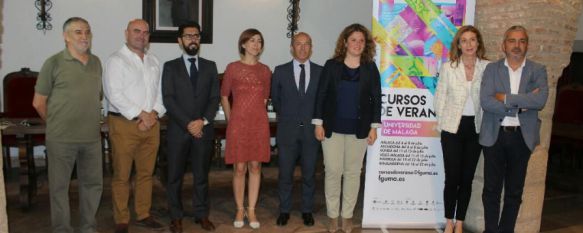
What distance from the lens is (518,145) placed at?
3.76m

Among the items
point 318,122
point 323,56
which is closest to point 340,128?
point 318,122

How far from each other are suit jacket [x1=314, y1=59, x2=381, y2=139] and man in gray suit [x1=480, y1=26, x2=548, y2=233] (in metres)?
0.79

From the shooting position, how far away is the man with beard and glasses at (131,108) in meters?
3.94

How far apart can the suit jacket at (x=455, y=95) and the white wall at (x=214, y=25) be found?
375 centimetres

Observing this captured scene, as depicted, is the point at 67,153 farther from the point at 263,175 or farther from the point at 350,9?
the point at 350,9

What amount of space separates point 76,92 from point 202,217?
1426 mm

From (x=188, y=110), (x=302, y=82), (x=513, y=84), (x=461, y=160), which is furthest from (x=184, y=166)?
(x=513, y=84)

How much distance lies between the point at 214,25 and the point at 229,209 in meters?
2.99

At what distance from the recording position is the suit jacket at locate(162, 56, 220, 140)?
4.07 metres

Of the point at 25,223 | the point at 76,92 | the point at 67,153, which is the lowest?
the point at 25,223

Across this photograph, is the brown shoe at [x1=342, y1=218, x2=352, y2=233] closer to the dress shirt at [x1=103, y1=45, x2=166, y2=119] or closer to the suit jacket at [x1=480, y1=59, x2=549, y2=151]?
the suit jacket at [x1=480, y1=59, x2=549, y2=151]

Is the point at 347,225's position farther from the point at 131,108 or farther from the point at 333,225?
the point at 131,108

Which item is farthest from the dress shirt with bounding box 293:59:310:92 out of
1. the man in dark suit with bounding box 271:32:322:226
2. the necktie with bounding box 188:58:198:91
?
the necktie with bounding box 188:58:198:91

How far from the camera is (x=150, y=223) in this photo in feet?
14.3
